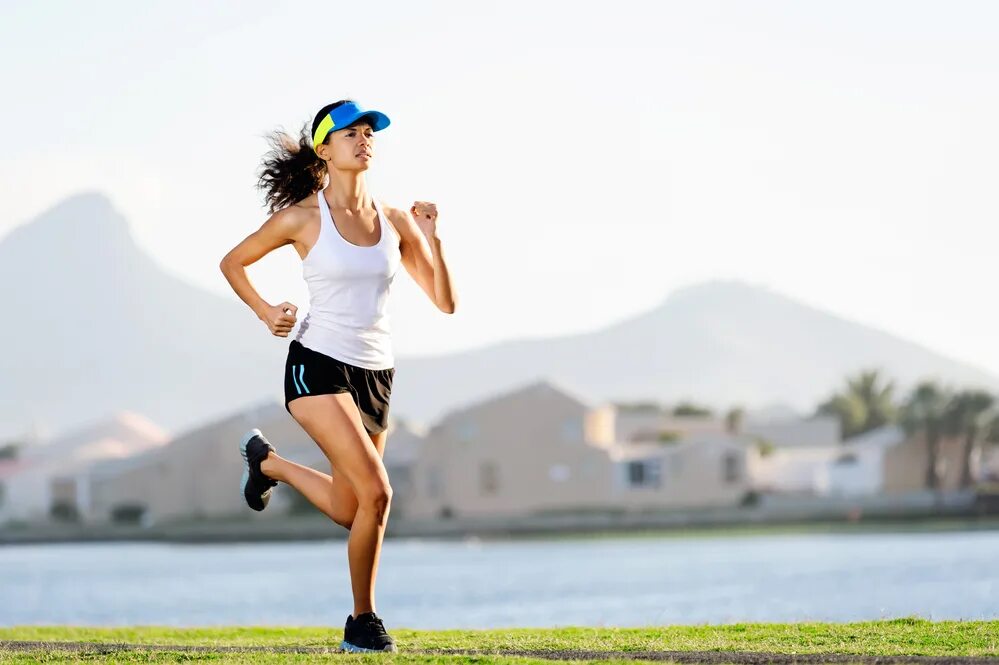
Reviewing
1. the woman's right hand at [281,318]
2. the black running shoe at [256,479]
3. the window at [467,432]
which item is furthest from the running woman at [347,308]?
the window at [467,432]

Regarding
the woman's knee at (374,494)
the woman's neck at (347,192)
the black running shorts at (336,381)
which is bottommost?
the woman's knee at (374,494)

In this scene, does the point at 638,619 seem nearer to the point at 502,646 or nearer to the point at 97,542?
the point at 502,646

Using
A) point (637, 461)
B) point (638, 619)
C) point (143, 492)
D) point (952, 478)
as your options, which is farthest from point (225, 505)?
point (638, 619)

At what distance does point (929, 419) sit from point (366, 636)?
271 feet

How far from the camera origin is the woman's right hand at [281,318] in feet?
30.7

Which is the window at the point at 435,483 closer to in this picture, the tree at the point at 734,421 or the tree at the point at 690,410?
the tree at the point at 734,421

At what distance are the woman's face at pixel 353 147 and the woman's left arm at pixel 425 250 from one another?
1.08 ft

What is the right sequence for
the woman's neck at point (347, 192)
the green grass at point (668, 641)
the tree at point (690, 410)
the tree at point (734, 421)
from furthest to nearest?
1. the tree at point (690, 410)
2. the tree at point (734, 421)
3. the woman's neck at point (347, 192)
4. the green grass at point (668, 641)

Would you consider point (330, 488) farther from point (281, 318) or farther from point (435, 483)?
point (435, 483)

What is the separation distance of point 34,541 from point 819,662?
8454cm

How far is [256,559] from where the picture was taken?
68.7 m

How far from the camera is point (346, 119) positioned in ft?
31.7

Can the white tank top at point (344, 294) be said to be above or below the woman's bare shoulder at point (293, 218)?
below

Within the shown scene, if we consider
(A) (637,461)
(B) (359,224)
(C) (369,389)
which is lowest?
(C) (369,389)
